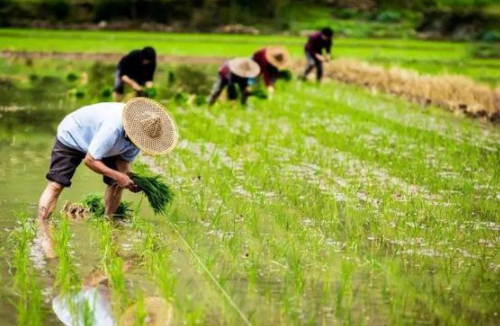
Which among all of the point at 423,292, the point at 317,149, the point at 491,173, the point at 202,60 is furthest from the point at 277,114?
the point at 202,60

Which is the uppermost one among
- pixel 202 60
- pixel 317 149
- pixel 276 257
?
pixel 276 257

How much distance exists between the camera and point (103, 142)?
6535 millimetres

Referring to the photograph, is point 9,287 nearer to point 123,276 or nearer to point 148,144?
point 123,276

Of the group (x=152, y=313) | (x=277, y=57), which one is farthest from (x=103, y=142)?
(x=277, y=57)

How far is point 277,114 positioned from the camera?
47.1ft

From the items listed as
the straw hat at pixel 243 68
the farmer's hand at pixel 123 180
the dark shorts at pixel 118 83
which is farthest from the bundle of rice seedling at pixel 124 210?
the straw hat at pixel 243 68

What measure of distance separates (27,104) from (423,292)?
36.4 feet

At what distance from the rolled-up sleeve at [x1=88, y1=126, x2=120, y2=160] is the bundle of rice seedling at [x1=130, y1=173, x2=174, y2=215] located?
1.99 feet

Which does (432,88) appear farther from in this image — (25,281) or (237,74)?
(25,281)

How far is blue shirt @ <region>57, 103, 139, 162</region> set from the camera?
6.54m

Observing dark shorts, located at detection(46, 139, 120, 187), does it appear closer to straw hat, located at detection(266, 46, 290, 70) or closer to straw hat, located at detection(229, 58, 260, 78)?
straw hat, located at detection(229, 58, 260, 78)

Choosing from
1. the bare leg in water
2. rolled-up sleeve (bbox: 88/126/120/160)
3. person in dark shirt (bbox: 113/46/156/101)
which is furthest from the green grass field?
rolled-up sleeve (bbox: 88/126/120/160)

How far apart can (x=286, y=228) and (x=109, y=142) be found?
3.83 ft

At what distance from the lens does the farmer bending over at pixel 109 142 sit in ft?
21.5
